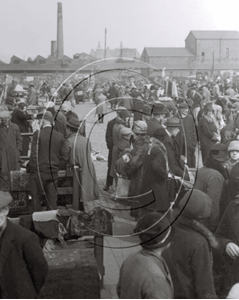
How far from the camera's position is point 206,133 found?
1015cm

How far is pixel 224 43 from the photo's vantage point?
19531 millimetres

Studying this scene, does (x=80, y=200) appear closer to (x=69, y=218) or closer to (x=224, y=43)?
(x=69, y=218)

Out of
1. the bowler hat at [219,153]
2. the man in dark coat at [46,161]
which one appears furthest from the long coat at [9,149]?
the bowler hat at [219,153]

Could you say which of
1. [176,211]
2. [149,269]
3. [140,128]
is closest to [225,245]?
[176,211]

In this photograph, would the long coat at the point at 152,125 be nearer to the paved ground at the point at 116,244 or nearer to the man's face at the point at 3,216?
the paved ground at the point at 116,244

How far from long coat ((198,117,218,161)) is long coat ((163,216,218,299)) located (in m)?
6.74

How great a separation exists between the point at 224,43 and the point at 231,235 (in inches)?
642

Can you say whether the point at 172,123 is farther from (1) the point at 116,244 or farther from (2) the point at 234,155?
(1) the point at 116,244

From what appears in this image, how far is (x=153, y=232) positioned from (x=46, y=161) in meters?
4.00

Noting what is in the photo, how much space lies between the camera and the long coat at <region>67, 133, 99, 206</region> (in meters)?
6.78

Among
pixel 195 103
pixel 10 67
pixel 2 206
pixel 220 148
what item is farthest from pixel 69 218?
pixel 10 67

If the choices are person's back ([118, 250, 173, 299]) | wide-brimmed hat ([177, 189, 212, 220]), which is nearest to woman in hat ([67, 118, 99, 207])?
wide-brimmed hat ([177, 189, 212, 220])

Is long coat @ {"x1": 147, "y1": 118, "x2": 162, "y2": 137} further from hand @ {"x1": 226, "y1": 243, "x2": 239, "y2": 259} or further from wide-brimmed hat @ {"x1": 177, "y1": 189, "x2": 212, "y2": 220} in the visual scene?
wide-brimmed hat @ {"x1": 177, "y1": 189, "x2": 212, "y2": 220}

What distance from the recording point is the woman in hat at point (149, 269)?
267 cm
